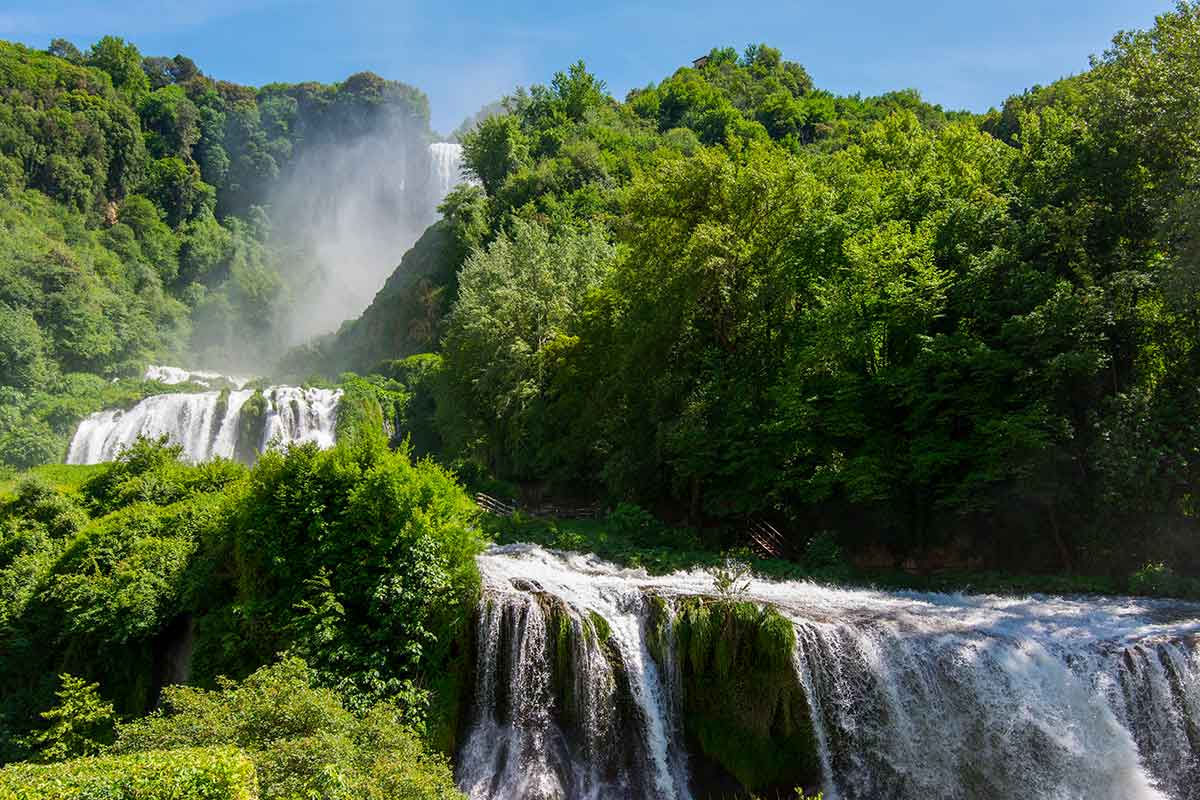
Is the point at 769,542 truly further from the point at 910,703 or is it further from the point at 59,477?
the point at 59,477

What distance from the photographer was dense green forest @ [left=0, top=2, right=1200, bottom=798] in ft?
52.5

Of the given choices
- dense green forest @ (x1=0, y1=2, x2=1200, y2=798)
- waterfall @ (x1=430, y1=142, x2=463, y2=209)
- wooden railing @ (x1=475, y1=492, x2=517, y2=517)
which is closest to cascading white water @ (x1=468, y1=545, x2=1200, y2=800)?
dense green forest @ (x1=0, y1=2, x2=1200, y2=798)

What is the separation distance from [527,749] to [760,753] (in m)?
4.42

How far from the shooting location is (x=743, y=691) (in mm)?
15250

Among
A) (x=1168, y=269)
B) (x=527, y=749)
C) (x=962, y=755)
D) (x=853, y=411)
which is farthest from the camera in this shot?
(x=853, y=411)

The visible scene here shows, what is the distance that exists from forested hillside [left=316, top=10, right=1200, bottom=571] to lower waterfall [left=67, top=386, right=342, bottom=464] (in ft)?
62.1

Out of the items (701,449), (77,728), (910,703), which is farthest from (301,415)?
(910,703)

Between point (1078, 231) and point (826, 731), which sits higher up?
point (1078, 231)

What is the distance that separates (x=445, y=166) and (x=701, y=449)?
82154 millimetres

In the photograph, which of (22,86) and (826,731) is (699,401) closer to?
(826,731)

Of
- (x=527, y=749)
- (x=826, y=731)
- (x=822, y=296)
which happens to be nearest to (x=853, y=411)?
(x=822, y=296)

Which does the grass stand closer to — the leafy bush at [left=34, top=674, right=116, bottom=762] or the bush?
the leafy bush at [left=34, top=674, right=116, bottom=762]

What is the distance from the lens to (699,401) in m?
26.3

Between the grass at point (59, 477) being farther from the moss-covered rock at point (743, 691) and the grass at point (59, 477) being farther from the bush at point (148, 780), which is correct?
the moss-covered rock at point (743, 691)
